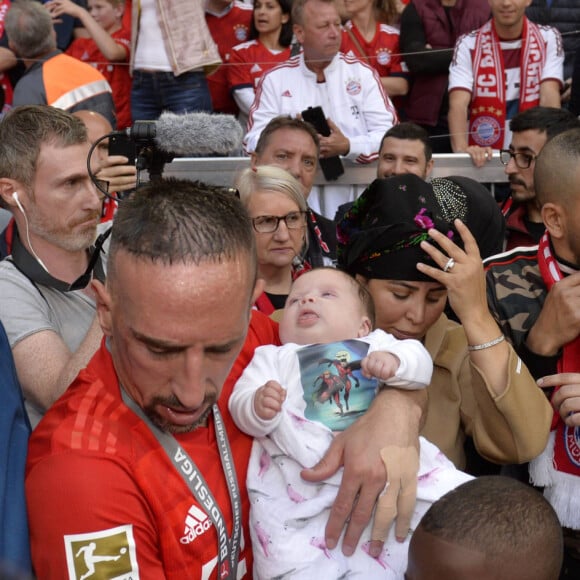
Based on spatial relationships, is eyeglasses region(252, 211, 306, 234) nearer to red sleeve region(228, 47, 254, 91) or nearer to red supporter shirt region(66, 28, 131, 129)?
red sleeve region(228, 47, 254, 91)

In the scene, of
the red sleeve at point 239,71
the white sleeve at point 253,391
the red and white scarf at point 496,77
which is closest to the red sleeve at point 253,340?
the white sleeve at point 253,391

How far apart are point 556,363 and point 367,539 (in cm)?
100

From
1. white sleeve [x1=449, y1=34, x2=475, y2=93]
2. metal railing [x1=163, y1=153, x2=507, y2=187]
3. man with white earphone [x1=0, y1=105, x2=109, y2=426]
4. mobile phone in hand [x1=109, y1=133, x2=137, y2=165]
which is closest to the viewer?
mobile phone in hand [x1=109, y1=133, x2=137, y2=165]

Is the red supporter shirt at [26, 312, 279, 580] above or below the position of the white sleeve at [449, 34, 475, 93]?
above

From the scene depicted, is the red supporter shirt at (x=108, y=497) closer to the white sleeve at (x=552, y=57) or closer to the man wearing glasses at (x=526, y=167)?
the man wearing glasses at (x=526, y=167)

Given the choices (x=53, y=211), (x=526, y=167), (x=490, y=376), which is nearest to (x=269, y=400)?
(x=490, y=376)

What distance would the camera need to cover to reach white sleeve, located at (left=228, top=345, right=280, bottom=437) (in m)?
2.27

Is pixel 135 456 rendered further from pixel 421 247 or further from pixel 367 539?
pixel 421 247

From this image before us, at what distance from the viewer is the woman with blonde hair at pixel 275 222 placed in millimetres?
3887

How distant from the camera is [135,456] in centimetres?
192

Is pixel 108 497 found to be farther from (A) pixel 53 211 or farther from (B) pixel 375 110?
(B) pixel 375 110

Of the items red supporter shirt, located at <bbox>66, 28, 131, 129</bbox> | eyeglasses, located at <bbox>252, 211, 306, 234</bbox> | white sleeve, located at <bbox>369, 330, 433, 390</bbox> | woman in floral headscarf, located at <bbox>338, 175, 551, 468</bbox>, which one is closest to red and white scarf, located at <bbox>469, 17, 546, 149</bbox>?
red supporter shirt, located at <bbox>66, 28, 131, 129</bbox>

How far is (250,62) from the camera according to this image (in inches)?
274

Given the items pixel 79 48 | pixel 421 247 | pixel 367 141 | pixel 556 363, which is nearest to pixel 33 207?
pixel 421 247
